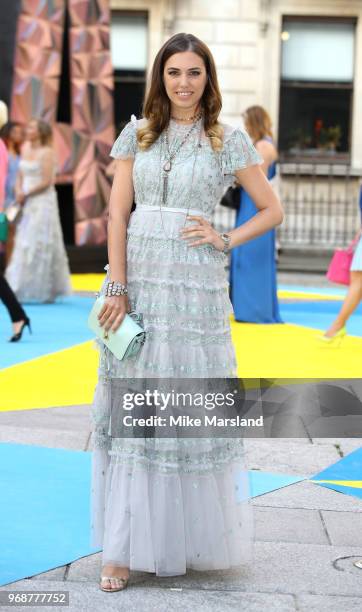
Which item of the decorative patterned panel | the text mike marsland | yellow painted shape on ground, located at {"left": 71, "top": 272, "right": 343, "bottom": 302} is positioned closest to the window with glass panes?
the decorative patterned panel

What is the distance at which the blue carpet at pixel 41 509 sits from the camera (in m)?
3.89

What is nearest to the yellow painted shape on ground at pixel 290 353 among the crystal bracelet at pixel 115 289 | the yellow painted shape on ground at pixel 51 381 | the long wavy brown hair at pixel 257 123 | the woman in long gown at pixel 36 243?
the yellow painted shape on ground at pixel 51 381

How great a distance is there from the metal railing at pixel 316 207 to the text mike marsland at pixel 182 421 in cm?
1623

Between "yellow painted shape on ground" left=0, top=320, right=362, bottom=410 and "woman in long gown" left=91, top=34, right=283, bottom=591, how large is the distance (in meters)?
2.86

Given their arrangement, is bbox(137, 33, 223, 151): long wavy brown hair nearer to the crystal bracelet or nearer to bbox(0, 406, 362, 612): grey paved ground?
the crystal bracelet

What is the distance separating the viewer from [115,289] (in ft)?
12.2

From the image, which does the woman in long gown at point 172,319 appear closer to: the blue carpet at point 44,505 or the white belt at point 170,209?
the white belt at point 170,209

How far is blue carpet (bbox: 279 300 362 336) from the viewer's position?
424 inches

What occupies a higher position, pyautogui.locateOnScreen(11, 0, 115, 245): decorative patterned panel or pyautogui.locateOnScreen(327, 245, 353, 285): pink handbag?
pyautogui.locateOnScreen(11, 0, 115, 245): decorative patterned panel

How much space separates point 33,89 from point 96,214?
1954mm

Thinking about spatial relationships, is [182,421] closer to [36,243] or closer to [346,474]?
[346,474]

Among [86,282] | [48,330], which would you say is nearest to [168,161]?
[48,330]

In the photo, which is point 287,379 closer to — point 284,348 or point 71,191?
point 284,348

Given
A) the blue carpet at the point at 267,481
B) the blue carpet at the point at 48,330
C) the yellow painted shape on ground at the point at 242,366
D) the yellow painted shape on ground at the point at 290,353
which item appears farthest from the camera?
the blue carpet at the point at 48,330
